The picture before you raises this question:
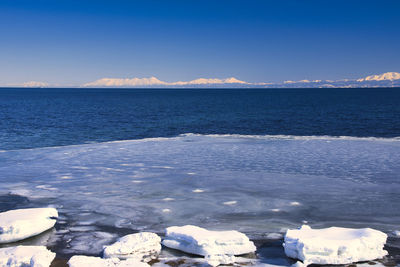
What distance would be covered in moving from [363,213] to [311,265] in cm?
328

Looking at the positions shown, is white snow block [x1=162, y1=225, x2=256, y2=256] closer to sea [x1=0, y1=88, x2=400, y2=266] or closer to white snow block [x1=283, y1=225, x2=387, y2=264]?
sea [x1=0, y1=88, x2=400, y2=266]

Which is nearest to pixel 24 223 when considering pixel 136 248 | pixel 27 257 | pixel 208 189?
pixel 27 257

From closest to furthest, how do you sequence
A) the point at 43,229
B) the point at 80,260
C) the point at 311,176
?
the point at 80,260 → the point at 43,229 → the point at 311,176

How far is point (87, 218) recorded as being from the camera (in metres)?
8.55

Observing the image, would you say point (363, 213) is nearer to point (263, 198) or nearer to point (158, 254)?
point (263, 198)

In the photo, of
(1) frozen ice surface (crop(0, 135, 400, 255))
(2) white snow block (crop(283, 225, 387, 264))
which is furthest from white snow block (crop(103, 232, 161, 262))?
(2) white snow block (crop(283, 225, 387, 264))

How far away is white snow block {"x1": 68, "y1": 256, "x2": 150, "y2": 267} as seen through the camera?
588cm

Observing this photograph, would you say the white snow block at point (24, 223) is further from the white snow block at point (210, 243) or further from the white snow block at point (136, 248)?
the white snow block at point (210, 243)

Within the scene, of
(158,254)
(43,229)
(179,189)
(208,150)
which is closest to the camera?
(158,254)

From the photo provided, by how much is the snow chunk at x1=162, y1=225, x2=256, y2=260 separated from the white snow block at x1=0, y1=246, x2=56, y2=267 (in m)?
2.06

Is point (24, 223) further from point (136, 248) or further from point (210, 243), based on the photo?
point (210, 243)

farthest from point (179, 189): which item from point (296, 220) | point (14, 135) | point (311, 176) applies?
point (14, 135)

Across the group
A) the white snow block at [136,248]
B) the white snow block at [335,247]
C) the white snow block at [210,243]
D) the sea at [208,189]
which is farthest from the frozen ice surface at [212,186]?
the white snow block at [335,247]

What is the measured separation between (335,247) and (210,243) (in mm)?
2123
